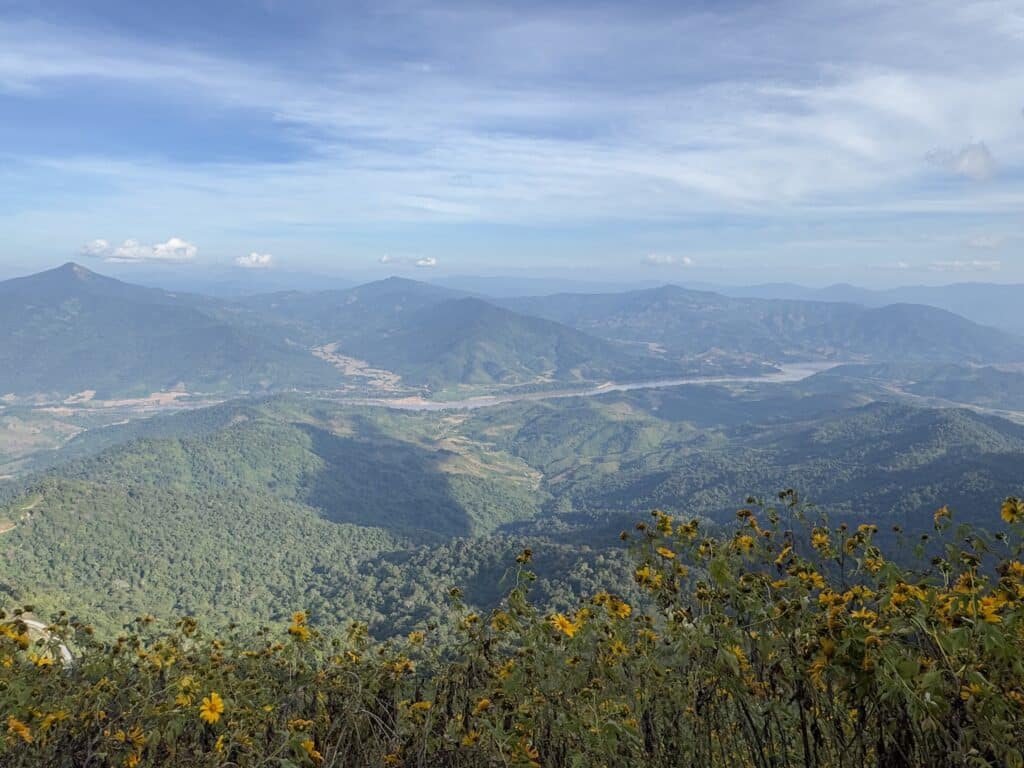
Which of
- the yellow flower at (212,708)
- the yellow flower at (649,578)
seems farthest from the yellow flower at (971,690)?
the yellow flower at (212,708)

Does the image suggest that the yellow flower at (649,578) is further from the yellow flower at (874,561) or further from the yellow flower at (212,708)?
the yellow flower at (212,708)

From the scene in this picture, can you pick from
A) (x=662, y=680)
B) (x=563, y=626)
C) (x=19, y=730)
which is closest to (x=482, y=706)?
(x=563, y=626)

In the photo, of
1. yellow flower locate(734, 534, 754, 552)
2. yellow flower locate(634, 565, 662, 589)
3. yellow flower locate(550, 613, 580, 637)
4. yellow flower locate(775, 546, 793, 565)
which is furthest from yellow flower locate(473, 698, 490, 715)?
yellow flower locate(775, 546, 793, 565)

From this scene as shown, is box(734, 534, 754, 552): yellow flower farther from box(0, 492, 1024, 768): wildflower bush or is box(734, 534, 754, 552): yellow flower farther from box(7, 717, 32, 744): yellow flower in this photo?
box(7, 717, 32, 744): yellow flower

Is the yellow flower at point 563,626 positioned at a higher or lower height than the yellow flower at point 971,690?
lower

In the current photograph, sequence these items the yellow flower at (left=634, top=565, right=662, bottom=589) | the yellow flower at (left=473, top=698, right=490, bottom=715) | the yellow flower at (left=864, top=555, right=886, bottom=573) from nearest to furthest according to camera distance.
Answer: the yellow flower at (left=473, top=698, right=490, bottom=715) < the yellow flower at (left=864, top=555, right=886, bottom=573) < the yellow flower at (left=634, top=565, right=662, bottom=589)

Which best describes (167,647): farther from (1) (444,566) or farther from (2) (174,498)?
(2) (174,498)

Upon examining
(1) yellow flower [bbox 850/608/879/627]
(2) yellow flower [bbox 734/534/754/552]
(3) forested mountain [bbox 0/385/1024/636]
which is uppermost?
(1) yellow flower [bbox 850/608/879/627]

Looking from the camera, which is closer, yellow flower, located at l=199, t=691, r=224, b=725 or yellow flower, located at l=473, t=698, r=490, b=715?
yellow flower, located at l=199, t=691, r=224, b=725

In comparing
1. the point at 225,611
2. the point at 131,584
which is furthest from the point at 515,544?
the point at 131,584
